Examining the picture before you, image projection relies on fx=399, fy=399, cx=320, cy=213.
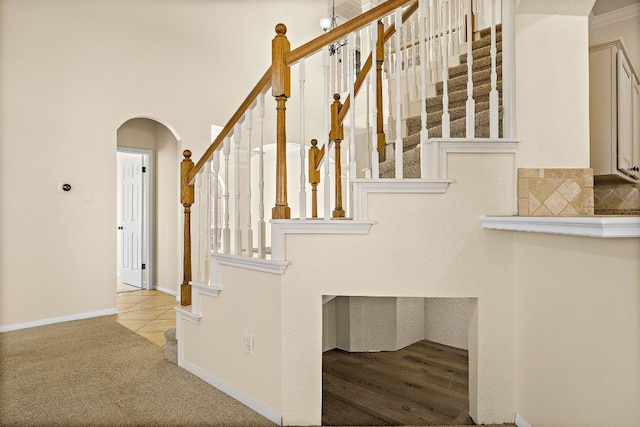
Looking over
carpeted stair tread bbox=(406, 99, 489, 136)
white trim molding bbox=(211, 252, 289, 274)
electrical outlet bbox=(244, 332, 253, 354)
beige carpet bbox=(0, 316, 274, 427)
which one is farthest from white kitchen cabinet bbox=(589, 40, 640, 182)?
beige carpet bbox=(0, 316, 274, 427)

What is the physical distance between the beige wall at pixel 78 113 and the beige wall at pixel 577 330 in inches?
167

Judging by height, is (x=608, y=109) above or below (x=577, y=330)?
above

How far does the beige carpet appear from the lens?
7.20 feet

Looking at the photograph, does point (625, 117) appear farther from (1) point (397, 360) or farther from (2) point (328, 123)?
(1) point (397, 360)

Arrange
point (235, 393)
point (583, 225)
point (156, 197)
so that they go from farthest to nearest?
point (156, 197), point (235, 393), point (583, 225)

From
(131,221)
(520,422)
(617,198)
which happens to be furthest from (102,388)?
(617,198)

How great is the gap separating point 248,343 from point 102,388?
108 cm

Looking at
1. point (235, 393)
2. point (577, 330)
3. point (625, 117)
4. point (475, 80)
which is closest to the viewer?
point (577, 330)

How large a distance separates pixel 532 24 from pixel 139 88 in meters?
4.20

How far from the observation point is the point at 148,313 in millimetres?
4551

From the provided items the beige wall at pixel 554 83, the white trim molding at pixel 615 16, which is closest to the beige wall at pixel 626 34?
the white trim molding at pixel 615 16

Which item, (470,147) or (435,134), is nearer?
(470,147)

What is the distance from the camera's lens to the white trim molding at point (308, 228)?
2031 mm

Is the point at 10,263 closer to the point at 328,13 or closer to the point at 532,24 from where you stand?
the point at 532,24
